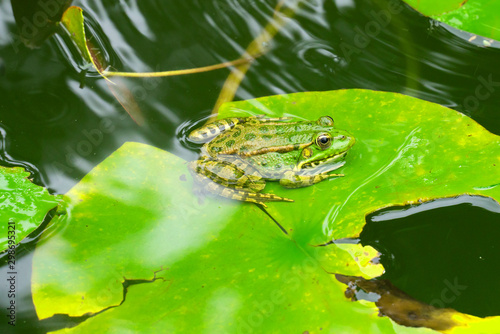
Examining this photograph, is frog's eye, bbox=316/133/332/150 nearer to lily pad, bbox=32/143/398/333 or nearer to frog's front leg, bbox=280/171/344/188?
frog's front leg, bbox=280/171/344/188

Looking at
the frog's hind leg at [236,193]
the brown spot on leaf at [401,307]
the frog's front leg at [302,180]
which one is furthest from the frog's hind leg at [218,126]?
the brown spot on leaf at [401,307]

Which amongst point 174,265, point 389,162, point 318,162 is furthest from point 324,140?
point 174,265

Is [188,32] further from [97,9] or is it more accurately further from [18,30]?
[18,30]

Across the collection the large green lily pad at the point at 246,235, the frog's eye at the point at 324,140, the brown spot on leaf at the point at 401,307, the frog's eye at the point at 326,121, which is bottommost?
the brown spot on leaf at the point at 401,307

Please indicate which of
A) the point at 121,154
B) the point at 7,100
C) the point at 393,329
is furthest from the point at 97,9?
the point at 393,329

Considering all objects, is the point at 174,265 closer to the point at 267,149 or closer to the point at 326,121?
the point at 267,149

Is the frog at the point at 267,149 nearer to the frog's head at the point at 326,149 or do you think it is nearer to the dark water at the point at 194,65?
→ the frog's head at the point at 326,149

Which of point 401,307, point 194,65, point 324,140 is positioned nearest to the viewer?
point 401,307
